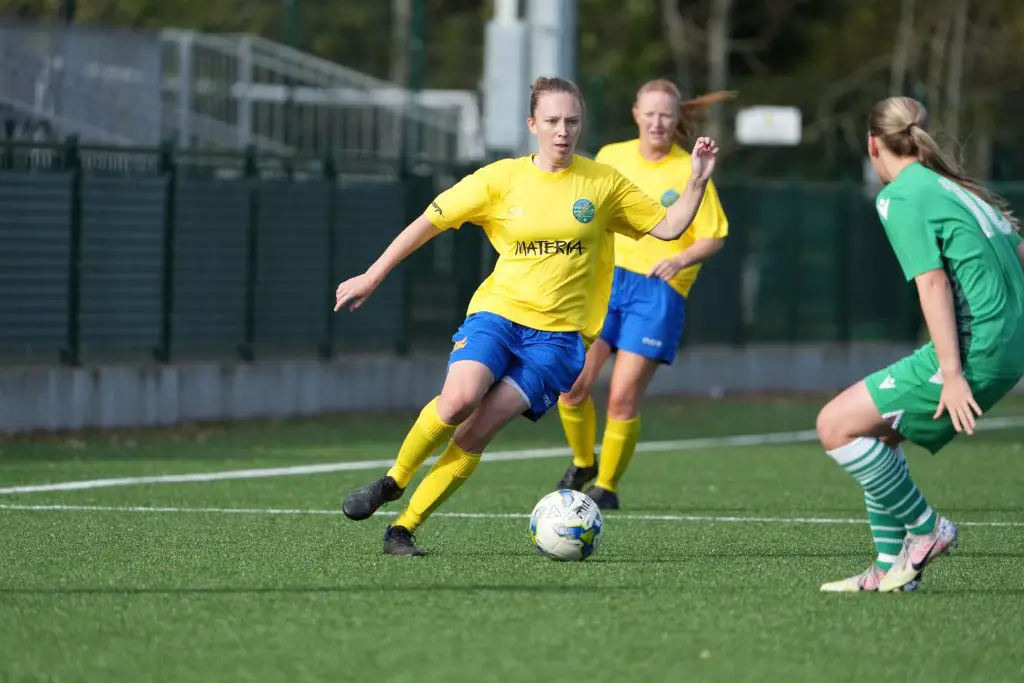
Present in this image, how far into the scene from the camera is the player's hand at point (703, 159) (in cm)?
876

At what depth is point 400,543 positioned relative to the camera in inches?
350

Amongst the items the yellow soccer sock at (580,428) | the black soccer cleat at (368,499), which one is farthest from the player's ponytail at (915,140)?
the yellow soccer sock at (580,428)

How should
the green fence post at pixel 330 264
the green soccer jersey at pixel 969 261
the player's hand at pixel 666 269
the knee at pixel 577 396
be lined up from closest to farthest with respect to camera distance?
the green soccer jersey at pixel 969 261 < the player's hand at pixel 666 269 < the knee at pixel 577 396 < the green fence post at pixel 330 264

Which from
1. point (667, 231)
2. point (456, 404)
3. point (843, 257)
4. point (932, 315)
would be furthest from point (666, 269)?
point (843, 257)

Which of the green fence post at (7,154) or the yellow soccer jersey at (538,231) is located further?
the green fence post at (7,154)

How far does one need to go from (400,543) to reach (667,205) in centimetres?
312

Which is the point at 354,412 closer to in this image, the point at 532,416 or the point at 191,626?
the point at 532,416

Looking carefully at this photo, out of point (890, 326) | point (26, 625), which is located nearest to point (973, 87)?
point (890, 326)

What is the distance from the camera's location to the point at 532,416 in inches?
356

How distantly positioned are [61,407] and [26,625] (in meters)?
8.87

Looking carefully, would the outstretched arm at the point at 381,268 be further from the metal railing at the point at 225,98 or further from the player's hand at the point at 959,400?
the metal railing at the point at 225,98

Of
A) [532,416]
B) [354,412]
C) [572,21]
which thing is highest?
[572,21]

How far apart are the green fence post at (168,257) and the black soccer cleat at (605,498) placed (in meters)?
6.26

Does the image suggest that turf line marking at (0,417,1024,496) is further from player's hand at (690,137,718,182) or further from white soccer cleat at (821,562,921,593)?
white soccer cleat at (821,562,921,593)
